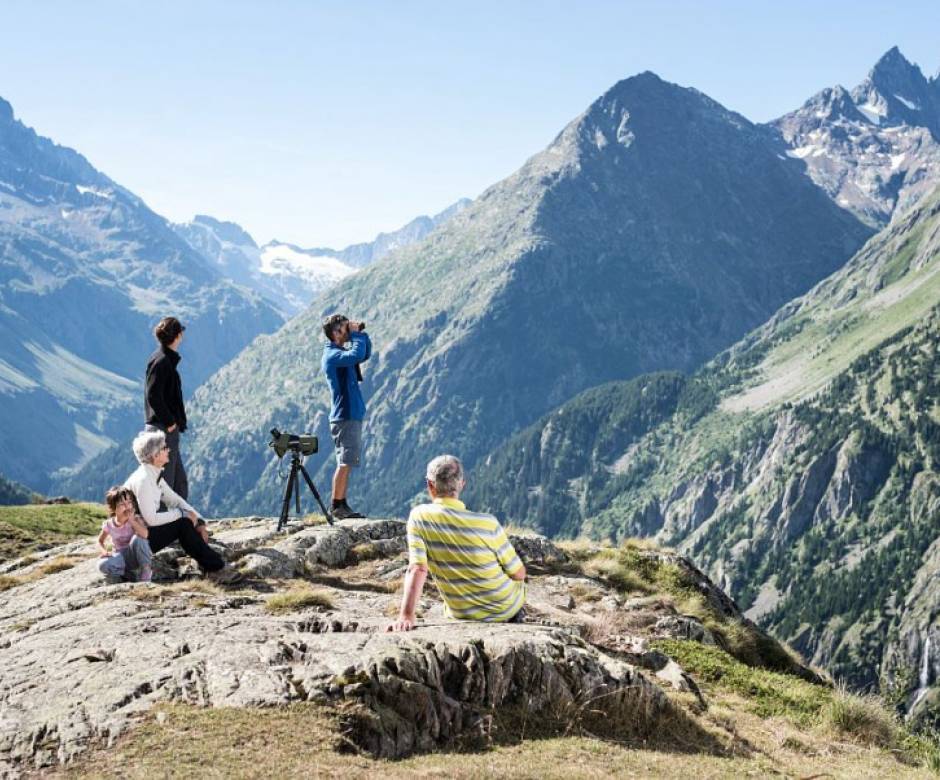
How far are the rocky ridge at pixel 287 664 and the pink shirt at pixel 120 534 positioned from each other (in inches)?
31.9

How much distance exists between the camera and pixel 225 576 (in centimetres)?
1784

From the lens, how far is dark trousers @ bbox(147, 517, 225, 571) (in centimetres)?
1778

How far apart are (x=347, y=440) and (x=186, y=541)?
18.4 ft

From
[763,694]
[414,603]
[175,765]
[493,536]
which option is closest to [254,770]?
[175,765]

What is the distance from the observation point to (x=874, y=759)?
12.6 meters

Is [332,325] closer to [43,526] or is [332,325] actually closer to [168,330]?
[168,330]

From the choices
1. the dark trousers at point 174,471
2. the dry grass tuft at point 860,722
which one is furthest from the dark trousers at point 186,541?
the dry grass tuft at point 860,722

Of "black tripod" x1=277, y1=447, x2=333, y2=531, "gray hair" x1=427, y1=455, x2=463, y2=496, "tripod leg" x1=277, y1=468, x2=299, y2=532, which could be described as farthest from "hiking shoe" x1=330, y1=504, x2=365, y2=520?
"gray hair" x1=427, y1=455, x2=463, y2=496

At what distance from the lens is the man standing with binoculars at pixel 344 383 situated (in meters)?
21.7

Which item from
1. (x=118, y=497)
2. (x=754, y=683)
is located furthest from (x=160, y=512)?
(x=754, y=683)

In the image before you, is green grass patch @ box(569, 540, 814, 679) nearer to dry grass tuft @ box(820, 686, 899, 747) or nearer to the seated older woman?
dry grass tuft @ box(820, 686, 899, 747)

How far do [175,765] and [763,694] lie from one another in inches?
417

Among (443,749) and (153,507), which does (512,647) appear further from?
(153,507)

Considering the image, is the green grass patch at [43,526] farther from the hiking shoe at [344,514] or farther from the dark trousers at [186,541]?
the dark trousers at [186,541]
